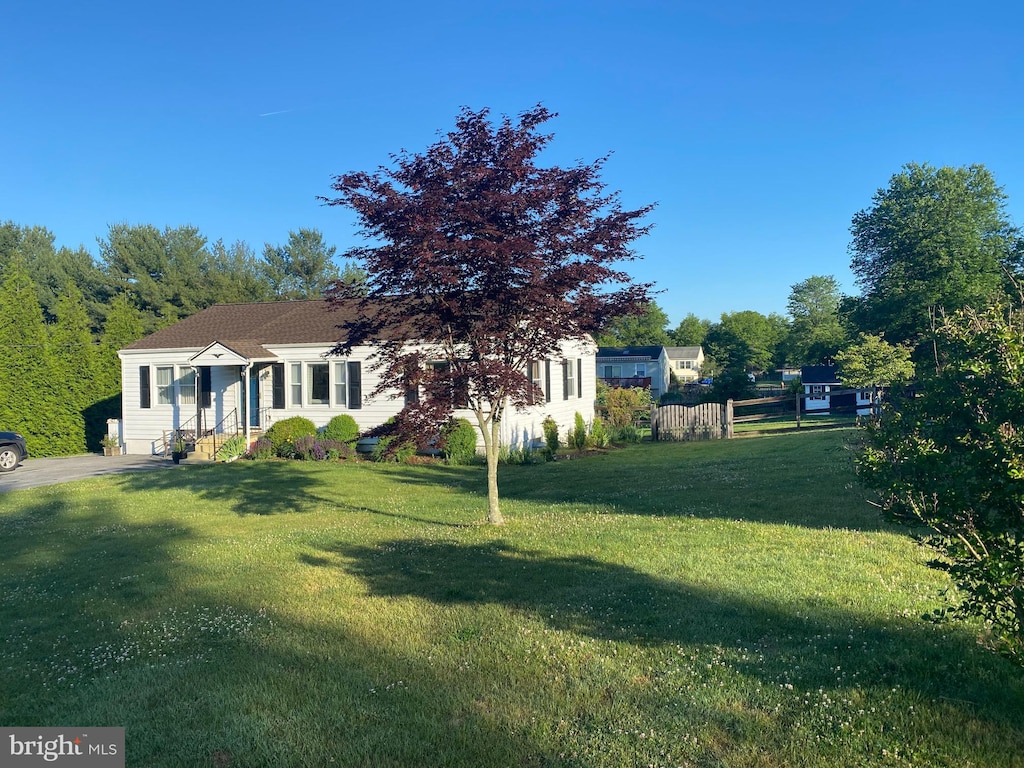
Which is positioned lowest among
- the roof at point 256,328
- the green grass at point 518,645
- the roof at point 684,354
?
the green grass at point 518,645

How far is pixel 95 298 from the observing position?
43719 millimetres

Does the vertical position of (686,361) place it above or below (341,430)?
above

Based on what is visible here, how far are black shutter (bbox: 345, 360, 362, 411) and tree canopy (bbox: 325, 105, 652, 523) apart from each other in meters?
12.3

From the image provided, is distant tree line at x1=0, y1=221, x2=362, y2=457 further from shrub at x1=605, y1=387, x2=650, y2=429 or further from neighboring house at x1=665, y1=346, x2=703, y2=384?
neighboring house at x1=665, y1=346, x2=703, y2=384

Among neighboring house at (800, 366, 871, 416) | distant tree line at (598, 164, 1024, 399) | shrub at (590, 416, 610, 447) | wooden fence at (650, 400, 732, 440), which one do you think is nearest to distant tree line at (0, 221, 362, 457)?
shrub at (590, 416, 610, 447)

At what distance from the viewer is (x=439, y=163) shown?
9.03 m

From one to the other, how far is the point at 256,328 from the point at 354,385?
5.54 meters

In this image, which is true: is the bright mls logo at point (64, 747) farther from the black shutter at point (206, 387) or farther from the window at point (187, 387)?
the window at point (187, 387)

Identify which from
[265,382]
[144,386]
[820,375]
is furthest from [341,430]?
[820,375]

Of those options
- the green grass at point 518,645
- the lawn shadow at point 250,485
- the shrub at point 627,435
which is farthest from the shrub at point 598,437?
the green grass at point 518,645

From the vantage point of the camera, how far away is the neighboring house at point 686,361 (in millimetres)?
78438

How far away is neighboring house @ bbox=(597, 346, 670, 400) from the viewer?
58.3 meters

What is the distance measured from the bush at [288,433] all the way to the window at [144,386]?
6.12m

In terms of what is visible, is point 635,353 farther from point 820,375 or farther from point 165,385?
point 165,385
